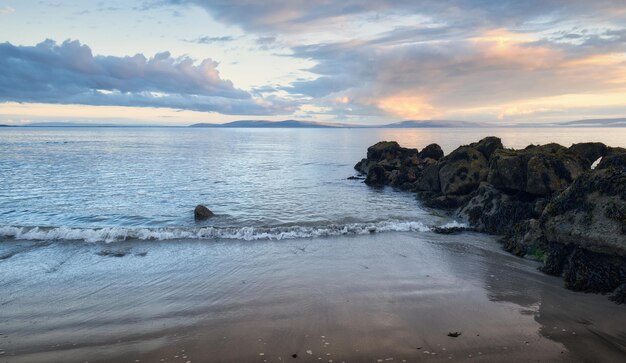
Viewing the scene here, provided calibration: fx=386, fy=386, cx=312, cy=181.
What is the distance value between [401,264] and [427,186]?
1652cm

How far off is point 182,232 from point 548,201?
15.7m

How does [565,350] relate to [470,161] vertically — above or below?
below

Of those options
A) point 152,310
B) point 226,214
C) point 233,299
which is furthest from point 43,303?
point 226,214

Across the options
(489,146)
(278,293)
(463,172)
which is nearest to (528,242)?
(278,293)

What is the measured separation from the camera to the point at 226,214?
2159 centimetres

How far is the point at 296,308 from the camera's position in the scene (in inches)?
367

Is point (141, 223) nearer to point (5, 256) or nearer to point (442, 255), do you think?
point (5, 256)

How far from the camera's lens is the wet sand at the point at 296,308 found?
24.4 ft

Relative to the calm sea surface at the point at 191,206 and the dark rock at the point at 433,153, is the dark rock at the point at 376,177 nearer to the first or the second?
the calm sea surface at the point at 191,206

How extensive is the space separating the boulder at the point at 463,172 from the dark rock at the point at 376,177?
7970mm

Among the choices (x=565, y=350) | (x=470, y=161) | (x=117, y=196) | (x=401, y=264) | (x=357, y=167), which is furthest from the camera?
(x=357, y=167)

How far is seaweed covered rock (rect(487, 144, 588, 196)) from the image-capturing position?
55.3ft

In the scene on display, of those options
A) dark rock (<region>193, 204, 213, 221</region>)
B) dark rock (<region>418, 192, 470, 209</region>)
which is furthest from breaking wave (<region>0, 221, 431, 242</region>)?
dark rock (<region>418, 192, 470, 209</region>)

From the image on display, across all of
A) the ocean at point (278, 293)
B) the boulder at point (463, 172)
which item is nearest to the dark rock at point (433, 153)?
the boulder at point (463, 172)
